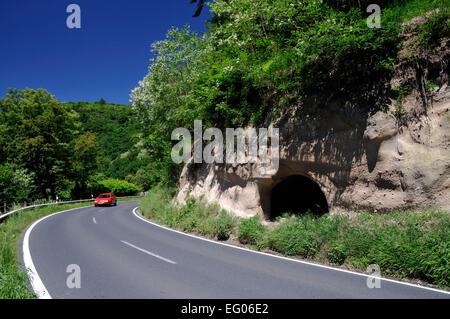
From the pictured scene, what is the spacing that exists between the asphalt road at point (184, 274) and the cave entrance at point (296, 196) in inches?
190

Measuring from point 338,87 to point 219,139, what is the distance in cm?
685

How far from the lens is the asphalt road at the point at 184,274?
5.05 m

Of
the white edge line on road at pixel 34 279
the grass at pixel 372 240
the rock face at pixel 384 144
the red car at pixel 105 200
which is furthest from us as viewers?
the red car at pixel 105 200

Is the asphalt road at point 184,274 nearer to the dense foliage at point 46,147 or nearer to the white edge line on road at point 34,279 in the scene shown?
the white edge line on road at point 34,279

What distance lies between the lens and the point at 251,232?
9555 mm

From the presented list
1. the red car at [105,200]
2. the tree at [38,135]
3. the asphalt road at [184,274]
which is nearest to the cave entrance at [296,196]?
the asphalt road at [184,274]

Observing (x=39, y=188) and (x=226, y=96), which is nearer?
(x=226, y=96)

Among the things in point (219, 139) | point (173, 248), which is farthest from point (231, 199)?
point (173, 248)

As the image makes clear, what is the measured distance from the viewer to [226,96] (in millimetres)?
13320

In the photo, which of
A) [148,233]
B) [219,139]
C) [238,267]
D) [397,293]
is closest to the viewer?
[397,293]

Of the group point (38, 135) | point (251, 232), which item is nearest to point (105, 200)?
point (38, 135)

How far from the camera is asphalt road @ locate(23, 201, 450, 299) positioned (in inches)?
199

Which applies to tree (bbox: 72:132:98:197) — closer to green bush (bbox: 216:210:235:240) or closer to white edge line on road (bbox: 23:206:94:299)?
white edge line on road (bbox: 23:206:94:299)
